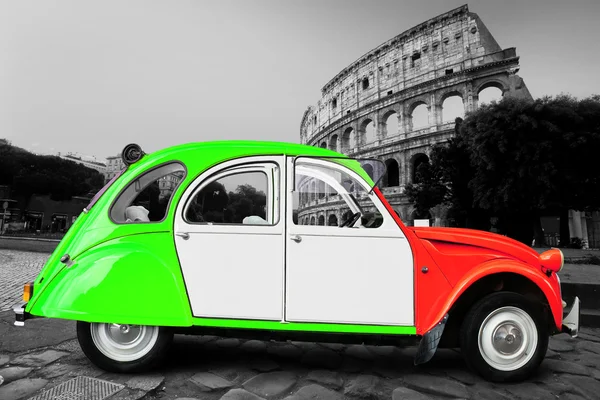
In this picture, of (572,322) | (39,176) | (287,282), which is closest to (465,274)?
(572,322)

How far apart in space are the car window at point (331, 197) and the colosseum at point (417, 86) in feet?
79.4

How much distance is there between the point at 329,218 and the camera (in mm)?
2518

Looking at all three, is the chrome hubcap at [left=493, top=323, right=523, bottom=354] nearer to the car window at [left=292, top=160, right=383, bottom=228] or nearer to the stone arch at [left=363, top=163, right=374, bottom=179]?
the car window at [left=292, top=160, right=383, bottom=228]

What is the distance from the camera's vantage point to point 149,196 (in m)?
2.71

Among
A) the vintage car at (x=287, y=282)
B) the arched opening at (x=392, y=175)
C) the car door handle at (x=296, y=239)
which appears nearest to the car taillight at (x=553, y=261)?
the vintage car at (x=287, y=282)

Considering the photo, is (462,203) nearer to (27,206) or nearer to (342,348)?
(342,348)

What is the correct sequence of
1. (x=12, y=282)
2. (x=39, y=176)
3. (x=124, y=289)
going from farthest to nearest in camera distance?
1. (x=39, y=176)
2. (x=12, y=282)
3. (x=124, y=289)

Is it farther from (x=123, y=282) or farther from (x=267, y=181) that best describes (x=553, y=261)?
(x=123, y=282)

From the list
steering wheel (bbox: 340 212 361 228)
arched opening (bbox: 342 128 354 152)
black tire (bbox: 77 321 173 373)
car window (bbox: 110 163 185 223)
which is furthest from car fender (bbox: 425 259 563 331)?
arched opening (bbox: 342 128 354 152)

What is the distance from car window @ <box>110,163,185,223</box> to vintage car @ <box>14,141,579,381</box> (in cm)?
4

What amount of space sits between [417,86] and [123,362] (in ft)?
105

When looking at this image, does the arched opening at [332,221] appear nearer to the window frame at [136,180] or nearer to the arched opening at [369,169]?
the arched opening at [369,169]

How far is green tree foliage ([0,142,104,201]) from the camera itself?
37812mm

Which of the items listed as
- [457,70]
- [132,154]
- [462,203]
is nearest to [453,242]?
[132,154]
